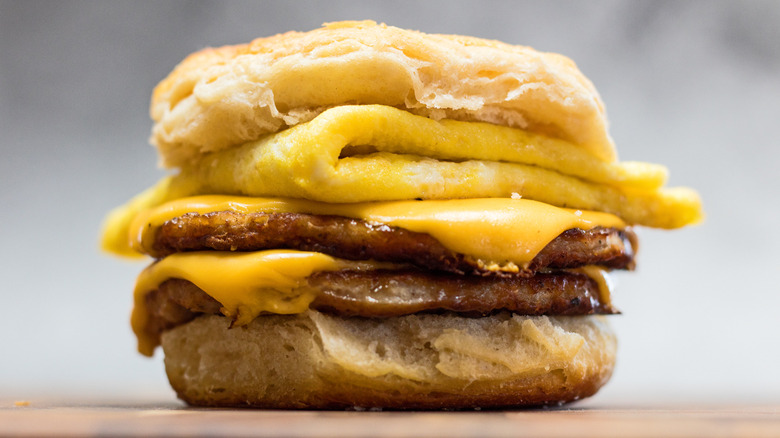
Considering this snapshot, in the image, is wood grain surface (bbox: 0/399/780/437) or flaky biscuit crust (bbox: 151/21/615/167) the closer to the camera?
wood grain surface (bbox: 0/399/780/437)

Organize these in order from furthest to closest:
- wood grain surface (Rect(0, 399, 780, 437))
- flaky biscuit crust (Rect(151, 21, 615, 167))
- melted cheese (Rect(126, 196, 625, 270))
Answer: flaky biscuit crust (Rect(151, 21, 615, 167)) → melted cheese (Rect(126, 196, 625, 270)) → wood grain surface (Rect(0, 399, 780, 437))

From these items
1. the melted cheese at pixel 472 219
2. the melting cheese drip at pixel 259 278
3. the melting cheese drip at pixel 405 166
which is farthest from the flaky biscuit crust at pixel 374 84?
the melting cheese drip at pixel 259 278

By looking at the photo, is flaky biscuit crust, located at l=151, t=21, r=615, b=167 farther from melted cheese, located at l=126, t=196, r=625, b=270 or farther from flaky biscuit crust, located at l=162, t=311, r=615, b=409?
flaky biscuit crust, located at l=162, t=311, r=615, b=409

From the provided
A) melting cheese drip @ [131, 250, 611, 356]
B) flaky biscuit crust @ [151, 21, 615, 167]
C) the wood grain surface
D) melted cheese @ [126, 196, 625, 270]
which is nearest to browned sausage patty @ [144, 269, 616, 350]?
melting cheese drip @ [131, 250, 611, 356]

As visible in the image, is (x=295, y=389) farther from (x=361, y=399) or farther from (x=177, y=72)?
(x=177, y=72)

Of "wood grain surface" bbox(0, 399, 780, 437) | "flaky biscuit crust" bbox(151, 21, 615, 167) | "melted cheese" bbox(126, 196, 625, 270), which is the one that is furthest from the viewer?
"flaky biscuit crust" bbox(151, 21, 615, 167)

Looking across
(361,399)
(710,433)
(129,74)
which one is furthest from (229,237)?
(129,74)
